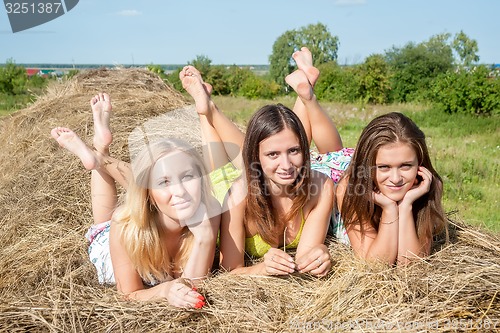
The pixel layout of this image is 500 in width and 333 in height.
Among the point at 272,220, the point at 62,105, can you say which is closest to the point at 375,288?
the point at 272,220

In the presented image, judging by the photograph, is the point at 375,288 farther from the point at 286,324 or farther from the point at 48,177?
the point at 48,177

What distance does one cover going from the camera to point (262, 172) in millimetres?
2889

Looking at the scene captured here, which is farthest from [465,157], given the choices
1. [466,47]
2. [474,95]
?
[466,47]

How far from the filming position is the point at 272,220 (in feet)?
9.70

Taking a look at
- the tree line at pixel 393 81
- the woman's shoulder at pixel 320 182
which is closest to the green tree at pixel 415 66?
the tree line at pixel 393 81

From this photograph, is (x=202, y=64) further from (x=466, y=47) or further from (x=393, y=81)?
(x=466, y=47)

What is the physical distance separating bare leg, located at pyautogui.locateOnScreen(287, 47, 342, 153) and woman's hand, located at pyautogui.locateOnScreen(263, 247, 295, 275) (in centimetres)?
139

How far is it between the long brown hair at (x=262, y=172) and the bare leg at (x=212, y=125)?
0.79 metres

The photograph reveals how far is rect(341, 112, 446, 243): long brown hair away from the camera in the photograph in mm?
2812

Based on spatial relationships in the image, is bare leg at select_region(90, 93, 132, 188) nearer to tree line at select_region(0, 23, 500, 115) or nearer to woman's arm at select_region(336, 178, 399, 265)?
woman's arm at select_region(336, 178, 399, 265)

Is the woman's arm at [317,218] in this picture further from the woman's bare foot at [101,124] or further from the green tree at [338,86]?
the green tree at [338,86]

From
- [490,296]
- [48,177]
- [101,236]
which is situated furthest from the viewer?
Result: [48,177]

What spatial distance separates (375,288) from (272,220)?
0.74 meters

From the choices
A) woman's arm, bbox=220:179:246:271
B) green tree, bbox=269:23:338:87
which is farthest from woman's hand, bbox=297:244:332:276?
green tree, bbox=269:23:338:87
